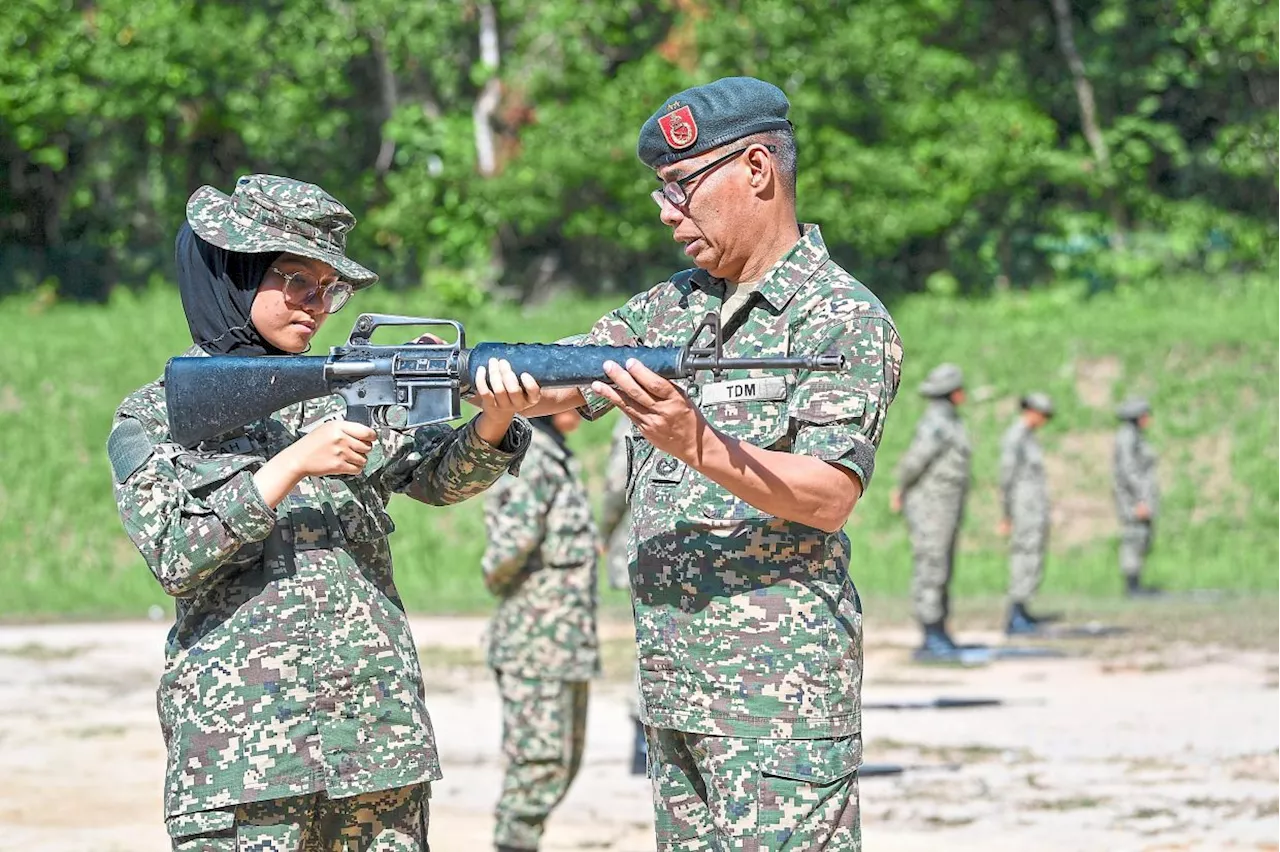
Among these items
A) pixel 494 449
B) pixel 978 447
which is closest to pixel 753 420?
pixel 494 449

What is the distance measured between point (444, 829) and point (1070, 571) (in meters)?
12.1

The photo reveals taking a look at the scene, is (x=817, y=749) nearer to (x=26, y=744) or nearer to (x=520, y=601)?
(x=520, y=601)

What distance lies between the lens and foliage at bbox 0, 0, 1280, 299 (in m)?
26.4

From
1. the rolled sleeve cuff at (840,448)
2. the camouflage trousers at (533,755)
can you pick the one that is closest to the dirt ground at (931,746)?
the camouflage trousers at (533,755)

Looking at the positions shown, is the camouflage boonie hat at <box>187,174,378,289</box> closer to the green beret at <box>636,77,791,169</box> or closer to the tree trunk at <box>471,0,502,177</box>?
the green beret at <box>636,77,791,169</box>

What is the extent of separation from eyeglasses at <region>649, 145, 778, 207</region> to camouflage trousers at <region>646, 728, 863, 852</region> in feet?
3.87

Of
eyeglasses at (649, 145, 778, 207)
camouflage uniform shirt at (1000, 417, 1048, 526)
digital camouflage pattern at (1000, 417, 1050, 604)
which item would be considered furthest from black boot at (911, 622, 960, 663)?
eyeglasses at (649, 145, 778, 207)

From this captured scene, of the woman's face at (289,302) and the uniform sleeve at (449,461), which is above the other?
the woman's face at (289,302)

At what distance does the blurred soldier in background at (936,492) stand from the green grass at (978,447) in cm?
385

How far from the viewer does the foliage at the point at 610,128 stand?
1038 inches

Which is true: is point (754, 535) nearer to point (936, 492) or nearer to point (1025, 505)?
point (936, 492)

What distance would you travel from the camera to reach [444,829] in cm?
837

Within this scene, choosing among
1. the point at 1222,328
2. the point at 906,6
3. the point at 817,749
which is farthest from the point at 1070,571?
the point at 817,749

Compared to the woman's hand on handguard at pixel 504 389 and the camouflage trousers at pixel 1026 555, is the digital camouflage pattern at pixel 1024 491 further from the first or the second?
the woman's hand on handguard at pixel 504 389
